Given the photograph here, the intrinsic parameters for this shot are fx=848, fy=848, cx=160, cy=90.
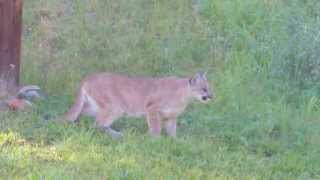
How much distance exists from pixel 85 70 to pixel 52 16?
6.11 ft

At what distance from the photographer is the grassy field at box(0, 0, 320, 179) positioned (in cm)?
825

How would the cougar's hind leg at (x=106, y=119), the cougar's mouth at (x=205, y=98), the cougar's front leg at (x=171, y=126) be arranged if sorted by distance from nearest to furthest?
1. the cougar's hind leg at (x=106, y=119)
2. the cougar's front leg at (x=171, y=126)
3. the cougar's mouth at (x=205, y=98)

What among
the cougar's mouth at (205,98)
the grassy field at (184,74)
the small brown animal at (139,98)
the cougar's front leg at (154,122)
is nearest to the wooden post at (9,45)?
the grassy field at (184,74)

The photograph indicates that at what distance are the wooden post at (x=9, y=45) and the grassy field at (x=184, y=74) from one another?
0.53m

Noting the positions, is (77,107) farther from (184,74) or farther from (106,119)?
(184,74)

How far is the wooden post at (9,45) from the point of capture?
34.3ft

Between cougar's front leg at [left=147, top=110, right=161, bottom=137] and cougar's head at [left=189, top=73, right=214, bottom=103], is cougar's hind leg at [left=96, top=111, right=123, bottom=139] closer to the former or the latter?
cougar's front leg at [left=147, top=110, right=161, bottom=137]

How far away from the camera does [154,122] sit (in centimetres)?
950

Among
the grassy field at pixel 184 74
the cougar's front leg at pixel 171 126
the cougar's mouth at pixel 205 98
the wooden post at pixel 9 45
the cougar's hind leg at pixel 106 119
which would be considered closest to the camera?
the grassy field at pixel 184 74

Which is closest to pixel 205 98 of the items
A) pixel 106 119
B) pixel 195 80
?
Result: pixel 195 80

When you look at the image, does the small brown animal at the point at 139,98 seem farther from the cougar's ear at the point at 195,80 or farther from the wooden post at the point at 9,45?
the wooden post at the point at 9,45

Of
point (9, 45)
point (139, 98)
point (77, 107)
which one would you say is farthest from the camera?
point (9, 45)

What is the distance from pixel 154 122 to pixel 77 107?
89cm

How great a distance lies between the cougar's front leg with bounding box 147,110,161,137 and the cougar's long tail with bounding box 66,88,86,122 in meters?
0.77
